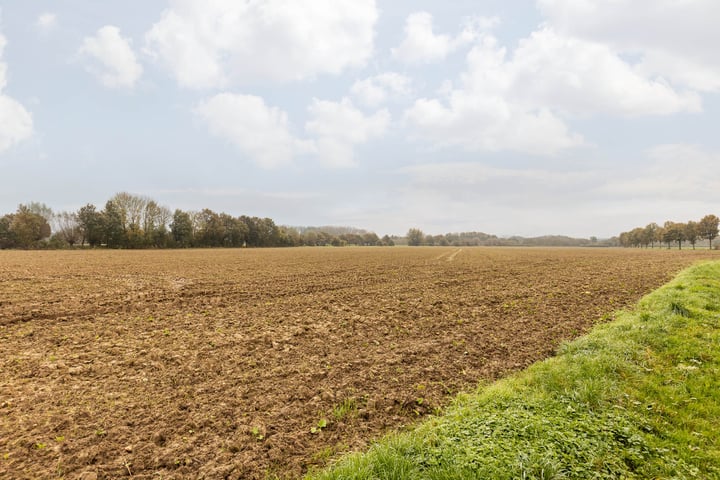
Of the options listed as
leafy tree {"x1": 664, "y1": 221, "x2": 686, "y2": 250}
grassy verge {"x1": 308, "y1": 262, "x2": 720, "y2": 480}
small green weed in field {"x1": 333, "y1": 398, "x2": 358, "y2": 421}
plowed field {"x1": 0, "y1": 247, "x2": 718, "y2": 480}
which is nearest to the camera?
grassy verge {"x1": 308, "y1": 262, "x2": 720, "y2": 480}

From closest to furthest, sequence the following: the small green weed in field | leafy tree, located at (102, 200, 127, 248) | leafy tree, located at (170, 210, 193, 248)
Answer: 1. the small green weed in field
2. leafy tree, located at (102, 200, 127, 248)
3. leafy tree, located at (170, 210, 193, 248)

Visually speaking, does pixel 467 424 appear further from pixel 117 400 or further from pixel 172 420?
pixel 117 400

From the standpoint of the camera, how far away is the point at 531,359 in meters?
7.62

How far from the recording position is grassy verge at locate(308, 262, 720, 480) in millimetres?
3721

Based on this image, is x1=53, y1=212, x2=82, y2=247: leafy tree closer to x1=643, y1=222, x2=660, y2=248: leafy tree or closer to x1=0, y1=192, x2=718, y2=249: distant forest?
x1=0, y1=192, x2=718, y2=249: distant forest

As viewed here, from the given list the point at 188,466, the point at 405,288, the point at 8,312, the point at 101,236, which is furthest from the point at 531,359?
the point at 101,236

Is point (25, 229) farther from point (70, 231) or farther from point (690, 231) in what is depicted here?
point (690, 231)

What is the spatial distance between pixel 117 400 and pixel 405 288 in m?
14.5

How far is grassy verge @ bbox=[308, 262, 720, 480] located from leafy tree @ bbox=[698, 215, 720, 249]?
135 metres

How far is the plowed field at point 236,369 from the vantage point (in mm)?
4508

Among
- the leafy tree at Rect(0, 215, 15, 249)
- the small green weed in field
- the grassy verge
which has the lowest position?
the small green weed in field

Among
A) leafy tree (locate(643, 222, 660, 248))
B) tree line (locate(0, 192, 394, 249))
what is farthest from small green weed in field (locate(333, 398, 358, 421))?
leafy tree (locate(643, 222, 660, 248))

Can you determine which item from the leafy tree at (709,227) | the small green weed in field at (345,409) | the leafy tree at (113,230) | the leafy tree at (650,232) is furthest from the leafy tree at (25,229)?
the leafy tree at (650,232)

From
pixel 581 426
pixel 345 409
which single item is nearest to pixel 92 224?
pixel 345 409
